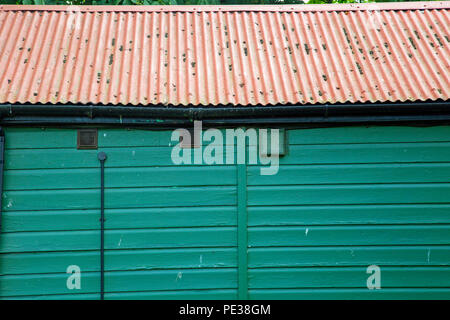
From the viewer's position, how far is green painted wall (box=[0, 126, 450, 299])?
190 inches

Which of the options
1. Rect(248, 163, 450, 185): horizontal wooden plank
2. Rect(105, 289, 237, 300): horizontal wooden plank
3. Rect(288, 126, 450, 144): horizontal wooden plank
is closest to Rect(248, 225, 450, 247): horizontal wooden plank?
Rect(248, 163, 450, 185): horizontal wooden plank

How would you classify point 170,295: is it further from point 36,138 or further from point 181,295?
point 36,138

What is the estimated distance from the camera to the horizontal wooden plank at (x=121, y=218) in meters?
4.78

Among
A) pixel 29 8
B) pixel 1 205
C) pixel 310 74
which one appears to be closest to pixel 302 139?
pixel 310 74

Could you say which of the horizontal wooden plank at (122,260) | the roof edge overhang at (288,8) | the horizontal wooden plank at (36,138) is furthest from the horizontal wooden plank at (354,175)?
the roof edge overhang at (288,8)

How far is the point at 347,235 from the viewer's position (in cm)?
490

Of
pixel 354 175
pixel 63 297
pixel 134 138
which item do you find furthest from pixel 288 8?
pixel 63 297

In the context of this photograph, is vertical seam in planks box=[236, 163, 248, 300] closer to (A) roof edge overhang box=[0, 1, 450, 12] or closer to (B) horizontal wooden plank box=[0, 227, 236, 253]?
(B) horizontal wooden plank box=[0, 227, 236, 253]

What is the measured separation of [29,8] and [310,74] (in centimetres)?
462

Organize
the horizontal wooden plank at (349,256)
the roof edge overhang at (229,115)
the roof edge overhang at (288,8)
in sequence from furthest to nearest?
the roof edge overhang at (288,8) → the horizontal wooden plank at (349,256) → the roof edge overhang at (229,115)

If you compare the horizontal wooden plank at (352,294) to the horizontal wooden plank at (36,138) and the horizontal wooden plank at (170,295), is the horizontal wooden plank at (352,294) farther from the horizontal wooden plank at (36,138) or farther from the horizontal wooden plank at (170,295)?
the horizontal wooden plank at (36,138)

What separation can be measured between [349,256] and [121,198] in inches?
116

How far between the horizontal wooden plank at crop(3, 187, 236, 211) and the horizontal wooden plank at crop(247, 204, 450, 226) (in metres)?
0.45

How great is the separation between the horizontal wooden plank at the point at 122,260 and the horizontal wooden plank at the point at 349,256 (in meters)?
0.41
